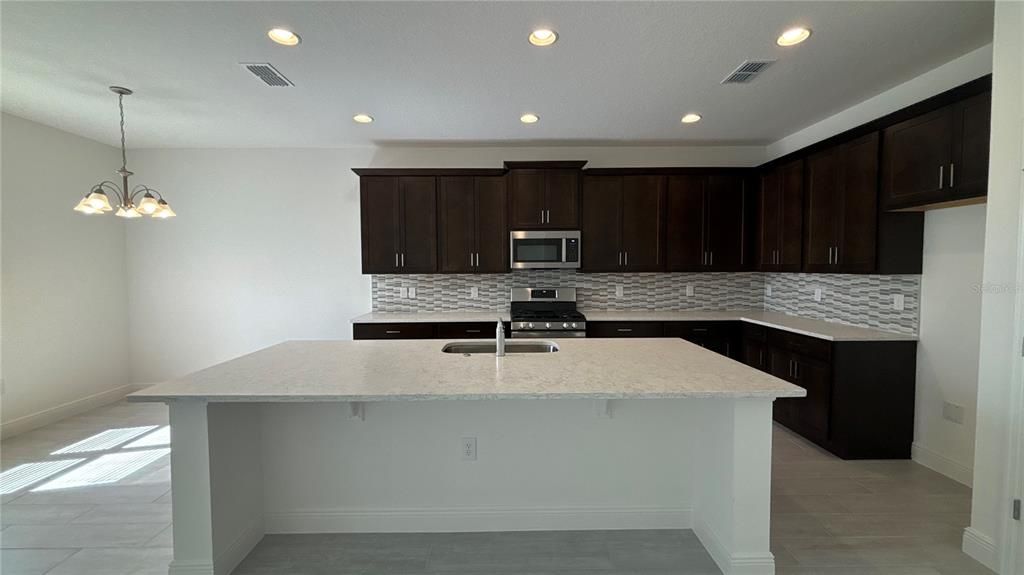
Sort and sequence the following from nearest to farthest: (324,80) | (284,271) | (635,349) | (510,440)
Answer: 1. (510,440)
2. (635,349)
3. (324,80)
4. (284,271)

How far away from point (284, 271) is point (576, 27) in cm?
404

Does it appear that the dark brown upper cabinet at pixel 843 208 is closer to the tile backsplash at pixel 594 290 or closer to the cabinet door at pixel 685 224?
the cabinet door at pixel 685 224

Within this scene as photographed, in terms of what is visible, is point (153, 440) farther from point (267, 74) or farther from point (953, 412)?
point (953, 412)

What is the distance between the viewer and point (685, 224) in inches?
179

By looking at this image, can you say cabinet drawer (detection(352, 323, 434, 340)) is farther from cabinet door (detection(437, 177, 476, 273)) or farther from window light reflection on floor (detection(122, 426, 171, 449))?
window light reflection on floor (detection(122, 426, 171, 449))

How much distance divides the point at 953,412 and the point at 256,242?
6.28 meters

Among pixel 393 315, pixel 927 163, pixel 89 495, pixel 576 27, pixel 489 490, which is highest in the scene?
pixel 576 27

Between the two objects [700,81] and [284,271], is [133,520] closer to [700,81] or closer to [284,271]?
[284,271]

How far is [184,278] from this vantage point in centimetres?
485

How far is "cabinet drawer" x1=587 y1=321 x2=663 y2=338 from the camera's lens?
4.27 metres

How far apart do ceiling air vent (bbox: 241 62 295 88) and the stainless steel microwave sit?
92.2 inches

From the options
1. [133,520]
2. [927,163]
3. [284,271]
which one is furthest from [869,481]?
[284,271]

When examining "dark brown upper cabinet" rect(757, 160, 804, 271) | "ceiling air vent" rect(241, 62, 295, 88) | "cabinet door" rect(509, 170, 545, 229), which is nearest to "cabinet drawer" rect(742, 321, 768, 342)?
"dark brown upper cabinet" rect(757, 160, 804, 271)

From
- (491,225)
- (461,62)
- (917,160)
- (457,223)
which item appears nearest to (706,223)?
(917,160)
